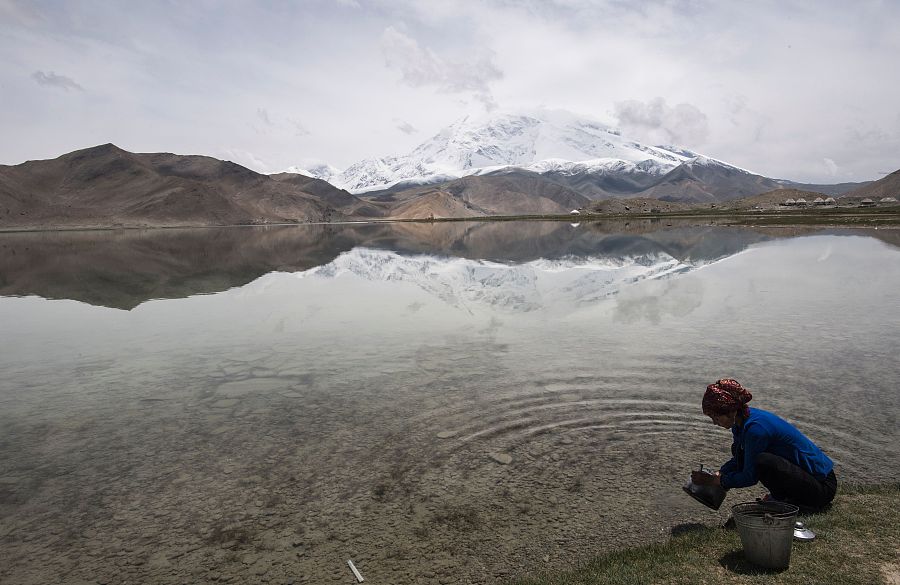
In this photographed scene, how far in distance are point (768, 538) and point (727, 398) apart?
5.64 feet

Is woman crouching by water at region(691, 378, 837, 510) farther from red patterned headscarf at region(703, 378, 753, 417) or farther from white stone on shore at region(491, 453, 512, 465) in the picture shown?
white stone on shore at region(491, 453, 512, 465)

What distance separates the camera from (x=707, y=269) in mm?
38500

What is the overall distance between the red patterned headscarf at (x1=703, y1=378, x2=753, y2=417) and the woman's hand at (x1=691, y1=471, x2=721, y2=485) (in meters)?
1.06

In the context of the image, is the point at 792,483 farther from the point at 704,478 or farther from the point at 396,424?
the point at 396,424

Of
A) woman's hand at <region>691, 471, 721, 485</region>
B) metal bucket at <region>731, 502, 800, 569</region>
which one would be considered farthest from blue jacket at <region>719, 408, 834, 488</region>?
metal bucket at <region>731, 502, 800, 569</region>

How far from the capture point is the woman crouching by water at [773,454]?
23.9ft

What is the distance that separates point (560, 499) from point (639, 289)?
905 inches

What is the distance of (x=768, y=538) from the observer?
6.32m

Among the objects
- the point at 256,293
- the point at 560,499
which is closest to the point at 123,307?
the point at 256,293

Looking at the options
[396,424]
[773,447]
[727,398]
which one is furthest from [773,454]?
[396,424]

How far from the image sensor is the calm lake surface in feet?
25.7

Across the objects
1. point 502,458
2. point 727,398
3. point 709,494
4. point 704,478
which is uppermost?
point 727,398

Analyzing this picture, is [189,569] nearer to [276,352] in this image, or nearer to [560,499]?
[560,499]

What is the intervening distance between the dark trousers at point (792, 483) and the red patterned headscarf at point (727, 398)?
67 centimetres
